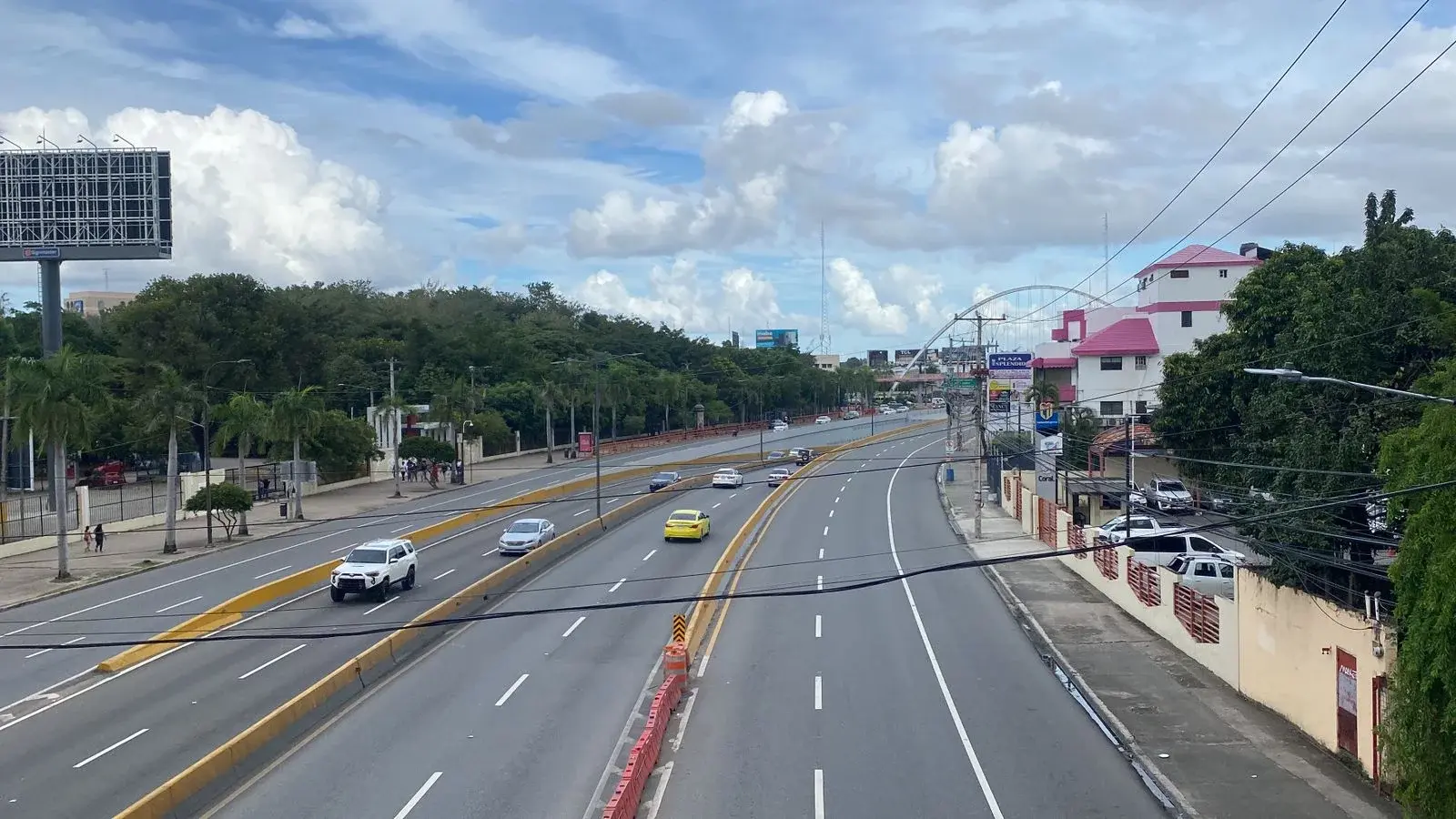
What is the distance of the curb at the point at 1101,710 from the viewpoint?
16.3 m

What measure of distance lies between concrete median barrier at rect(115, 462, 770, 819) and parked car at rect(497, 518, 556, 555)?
15.0 ft

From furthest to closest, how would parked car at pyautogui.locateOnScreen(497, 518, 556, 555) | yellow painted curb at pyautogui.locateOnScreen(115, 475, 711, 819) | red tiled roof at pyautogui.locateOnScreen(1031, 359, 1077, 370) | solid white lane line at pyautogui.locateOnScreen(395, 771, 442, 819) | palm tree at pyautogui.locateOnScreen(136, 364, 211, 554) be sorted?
red tiled roof at pyautogui.locateOnScreen(1031, 359, 1077, 370)
palm tree at pyautogui.locateOnScreen(136, 364, 211, 554)
parked car at pyautogui.locateOnScreen(497, 518, 556, 555)
solid white lane line at pyautogui.locateOnScreen(395, 771, 442, 819)
yellow painted curb at pyautogui.locateOnScreen(115, 475, 711, 819)

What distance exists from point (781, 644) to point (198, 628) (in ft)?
47.5

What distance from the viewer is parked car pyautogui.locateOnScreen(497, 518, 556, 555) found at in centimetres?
4128

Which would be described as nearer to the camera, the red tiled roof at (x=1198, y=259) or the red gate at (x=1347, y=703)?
the red gate at (x=1347, y=703)

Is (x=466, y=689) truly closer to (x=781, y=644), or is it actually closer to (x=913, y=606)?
(x=781, y=644)

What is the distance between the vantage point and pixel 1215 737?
63.8 feet

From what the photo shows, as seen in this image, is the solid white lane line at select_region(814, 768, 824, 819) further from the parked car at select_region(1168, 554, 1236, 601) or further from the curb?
the parked car at select_region(1168, 554, 1236, 601)

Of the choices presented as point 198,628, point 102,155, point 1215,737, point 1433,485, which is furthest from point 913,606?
point 102,155

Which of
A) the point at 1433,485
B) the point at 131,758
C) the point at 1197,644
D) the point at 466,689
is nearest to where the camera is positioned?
the point at 1433,485

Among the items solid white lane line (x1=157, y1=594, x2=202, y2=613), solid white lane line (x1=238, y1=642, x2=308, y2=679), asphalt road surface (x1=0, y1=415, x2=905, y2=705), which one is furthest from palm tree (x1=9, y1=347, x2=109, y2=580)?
solid white lane line (x1=238, y1=642, x2=308, y2=679)

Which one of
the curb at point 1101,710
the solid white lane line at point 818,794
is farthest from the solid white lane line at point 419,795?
the curb at point 1101,710

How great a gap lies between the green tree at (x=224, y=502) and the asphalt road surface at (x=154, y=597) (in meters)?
1.67

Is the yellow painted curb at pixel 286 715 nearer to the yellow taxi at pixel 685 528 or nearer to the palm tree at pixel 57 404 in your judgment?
the yellow taxi at pixel 685 528
